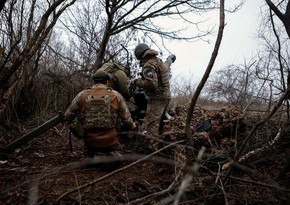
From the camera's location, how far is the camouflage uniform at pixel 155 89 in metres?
4.97

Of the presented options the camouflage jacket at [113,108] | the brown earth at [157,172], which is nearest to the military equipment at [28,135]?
the brown earth at [157,172]

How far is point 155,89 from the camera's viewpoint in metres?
5.02

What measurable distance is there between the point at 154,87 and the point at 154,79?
0.12 metres

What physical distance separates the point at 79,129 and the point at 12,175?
978mm

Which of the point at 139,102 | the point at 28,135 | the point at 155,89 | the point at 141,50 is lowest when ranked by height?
the point at 28,135

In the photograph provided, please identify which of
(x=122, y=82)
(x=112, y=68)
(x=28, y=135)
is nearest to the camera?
(x=28, y=135)

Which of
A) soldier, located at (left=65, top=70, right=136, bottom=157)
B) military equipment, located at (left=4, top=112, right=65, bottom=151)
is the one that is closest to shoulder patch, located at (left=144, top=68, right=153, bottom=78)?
soldier, located at (left=65, top=70, right=136, bottom=157)

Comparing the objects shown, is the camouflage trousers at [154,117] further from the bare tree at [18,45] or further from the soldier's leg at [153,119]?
the bare tree at [18,45]

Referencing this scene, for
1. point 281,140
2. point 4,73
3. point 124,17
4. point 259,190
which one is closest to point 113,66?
point 4,73

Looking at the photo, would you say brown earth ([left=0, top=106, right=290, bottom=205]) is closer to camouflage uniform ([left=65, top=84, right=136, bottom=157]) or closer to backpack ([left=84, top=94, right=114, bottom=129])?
camouflage uniform ([left=65, top=84, right=136, bottom=157])

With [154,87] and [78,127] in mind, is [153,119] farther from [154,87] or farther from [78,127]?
[78,127]

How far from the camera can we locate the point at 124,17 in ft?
33.0

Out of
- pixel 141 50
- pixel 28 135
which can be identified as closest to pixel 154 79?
pixel 141 50

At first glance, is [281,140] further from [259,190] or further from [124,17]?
[124,17]
